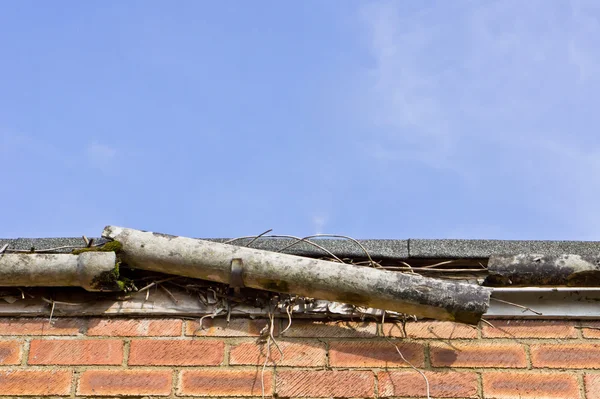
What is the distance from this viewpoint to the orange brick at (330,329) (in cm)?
281

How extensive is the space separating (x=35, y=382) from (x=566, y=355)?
1700mm

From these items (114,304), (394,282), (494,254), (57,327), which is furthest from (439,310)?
(57,327)

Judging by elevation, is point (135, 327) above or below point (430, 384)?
above

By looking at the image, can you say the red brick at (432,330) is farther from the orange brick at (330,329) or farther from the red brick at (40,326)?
the red brick at (40,326)

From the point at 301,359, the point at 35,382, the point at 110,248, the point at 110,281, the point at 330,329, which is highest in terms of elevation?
the point at 110,248

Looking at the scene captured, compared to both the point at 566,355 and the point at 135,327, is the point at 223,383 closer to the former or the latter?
the point at 135,327

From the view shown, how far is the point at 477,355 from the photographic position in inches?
108

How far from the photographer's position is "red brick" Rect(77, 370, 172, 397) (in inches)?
107

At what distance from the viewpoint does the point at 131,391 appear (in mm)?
2721

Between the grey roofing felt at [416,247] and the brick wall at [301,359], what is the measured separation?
0.78 feet

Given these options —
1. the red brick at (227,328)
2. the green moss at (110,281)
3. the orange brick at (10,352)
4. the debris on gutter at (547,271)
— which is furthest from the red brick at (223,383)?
the debris on gutter at (547,271)

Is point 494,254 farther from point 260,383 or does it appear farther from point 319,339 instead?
point 260,383

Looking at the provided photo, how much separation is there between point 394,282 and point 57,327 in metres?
1.13

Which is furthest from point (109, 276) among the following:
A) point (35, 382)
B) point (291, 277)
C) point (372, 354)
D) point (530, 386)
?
point (530, 386)
